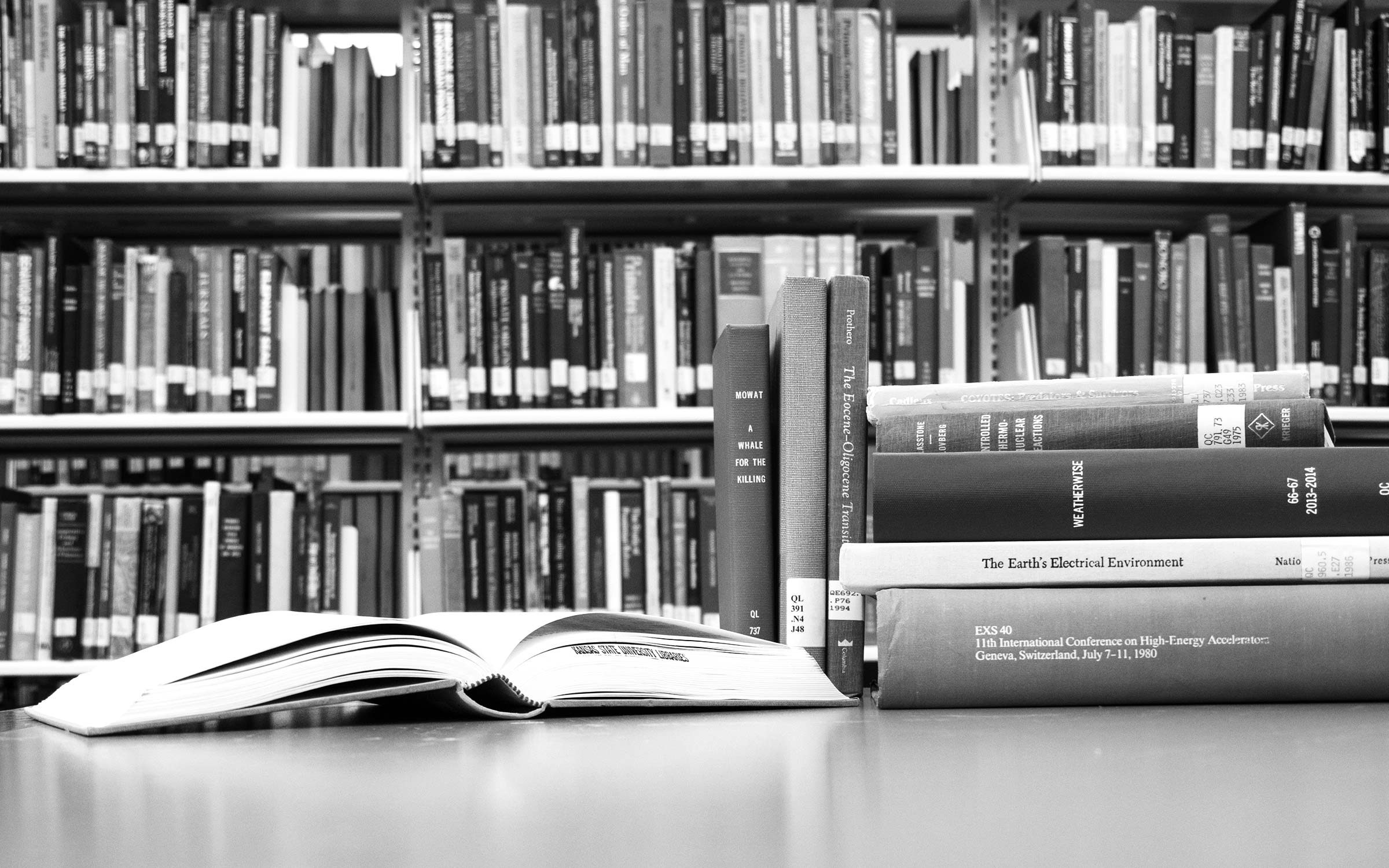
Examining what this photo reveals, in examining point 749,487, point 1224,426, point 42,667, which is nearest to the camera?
point 1224,426

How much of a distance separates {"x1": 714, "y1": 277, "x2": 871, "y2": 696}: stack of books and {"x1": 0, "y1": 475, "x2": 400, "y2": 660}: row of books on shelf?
1.19 m

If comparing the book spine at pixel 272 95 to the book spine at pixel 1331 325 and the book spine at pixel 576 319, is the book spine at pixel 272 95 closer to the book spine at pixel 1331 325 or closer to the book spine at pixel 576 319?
the book spine at pixel 576 319

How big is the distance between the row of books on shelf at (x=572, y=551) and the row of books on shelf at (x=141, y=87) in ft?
2.24

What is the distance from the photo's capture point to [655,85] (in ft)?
6.38

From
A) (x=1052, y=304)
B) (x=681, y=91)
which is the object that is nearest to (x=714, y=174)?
(x=681, y=91)

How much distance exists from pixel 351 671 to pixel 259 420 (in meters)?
1.38

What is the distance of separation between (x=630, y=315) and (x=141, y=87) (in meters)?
0.86

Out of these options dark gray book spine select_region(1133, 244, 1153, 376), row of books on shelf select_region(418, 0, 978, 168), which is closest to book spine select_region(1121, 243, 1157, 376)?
dark gray book spine select_region(1133, 244, 1153, 376)

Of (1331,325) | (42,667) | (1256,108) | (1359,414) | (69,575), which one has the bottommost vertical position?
(42,667)

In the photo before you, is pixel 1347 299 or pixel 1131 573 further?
pixel 1347 299

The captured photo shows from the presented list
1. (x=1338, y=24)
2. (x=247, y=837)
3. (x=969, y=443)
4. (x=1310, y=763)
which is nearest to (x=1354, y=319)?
(x=1338, y=24)

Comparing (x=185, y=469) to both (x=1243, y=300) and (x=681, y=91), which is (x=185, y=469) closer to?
(x=681, y=91)

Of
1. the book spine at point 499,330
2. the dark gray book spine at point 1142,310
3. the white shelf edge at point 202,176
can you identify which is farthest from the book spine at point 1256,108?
the white shelf edge at point 202,176

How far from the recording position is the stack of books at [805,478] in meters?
0.84
